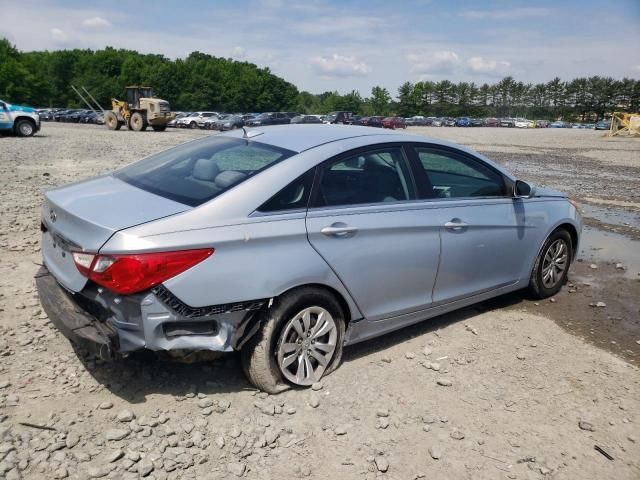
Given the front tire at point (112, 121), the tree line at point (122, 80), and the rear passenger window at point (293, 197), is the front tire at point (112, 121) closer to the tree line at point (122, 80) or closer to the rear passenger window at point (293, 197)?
the rear passenger window at point (293, 197)

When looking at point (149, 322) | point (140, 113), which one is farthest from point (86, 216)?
point (140, 113)

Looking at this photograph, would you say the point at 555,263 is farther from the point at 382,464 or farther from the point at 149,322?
the point at 149,322

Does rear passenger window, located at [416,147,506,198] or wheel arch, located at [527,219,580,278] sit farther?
wheel arch, located at [527,219,580,278]

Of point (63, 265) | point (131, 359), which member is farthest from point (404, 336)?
point (63, 265)

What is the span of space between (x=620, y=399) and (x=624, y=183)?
12.7 metres

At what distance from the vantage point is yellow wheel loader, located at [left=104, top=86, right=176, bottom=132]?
1394 inches

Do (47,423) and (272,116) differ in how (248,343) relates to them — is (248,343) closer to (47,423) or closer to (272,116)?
(47,423)

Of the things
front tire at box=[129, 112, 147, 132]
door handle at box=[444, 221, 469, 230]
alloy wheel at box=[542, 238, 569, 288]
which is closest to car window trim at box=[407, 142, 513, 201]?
door handle at box=[444, 221, 469, 230]

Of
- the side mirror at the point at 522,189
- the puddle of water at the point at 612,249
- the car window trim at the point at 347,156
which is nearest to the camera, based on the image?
the car window trim at the point at 347,156

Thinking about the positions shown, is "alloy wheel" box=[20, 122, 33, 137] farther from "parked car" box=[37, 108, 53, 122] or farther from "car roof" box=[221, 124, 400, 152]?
"parked car" box=[37, 108, 53, 122]

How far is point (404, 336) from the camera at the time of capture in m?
4.42

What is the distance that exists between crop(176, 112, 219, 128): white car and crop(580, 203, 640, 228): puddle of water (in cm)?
4216

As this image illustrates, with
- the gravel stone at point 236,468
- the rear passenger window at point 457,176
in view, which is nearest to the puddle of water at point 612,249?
the rear passenger window at point 457,176

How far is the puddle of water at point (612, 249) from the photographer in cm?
669
